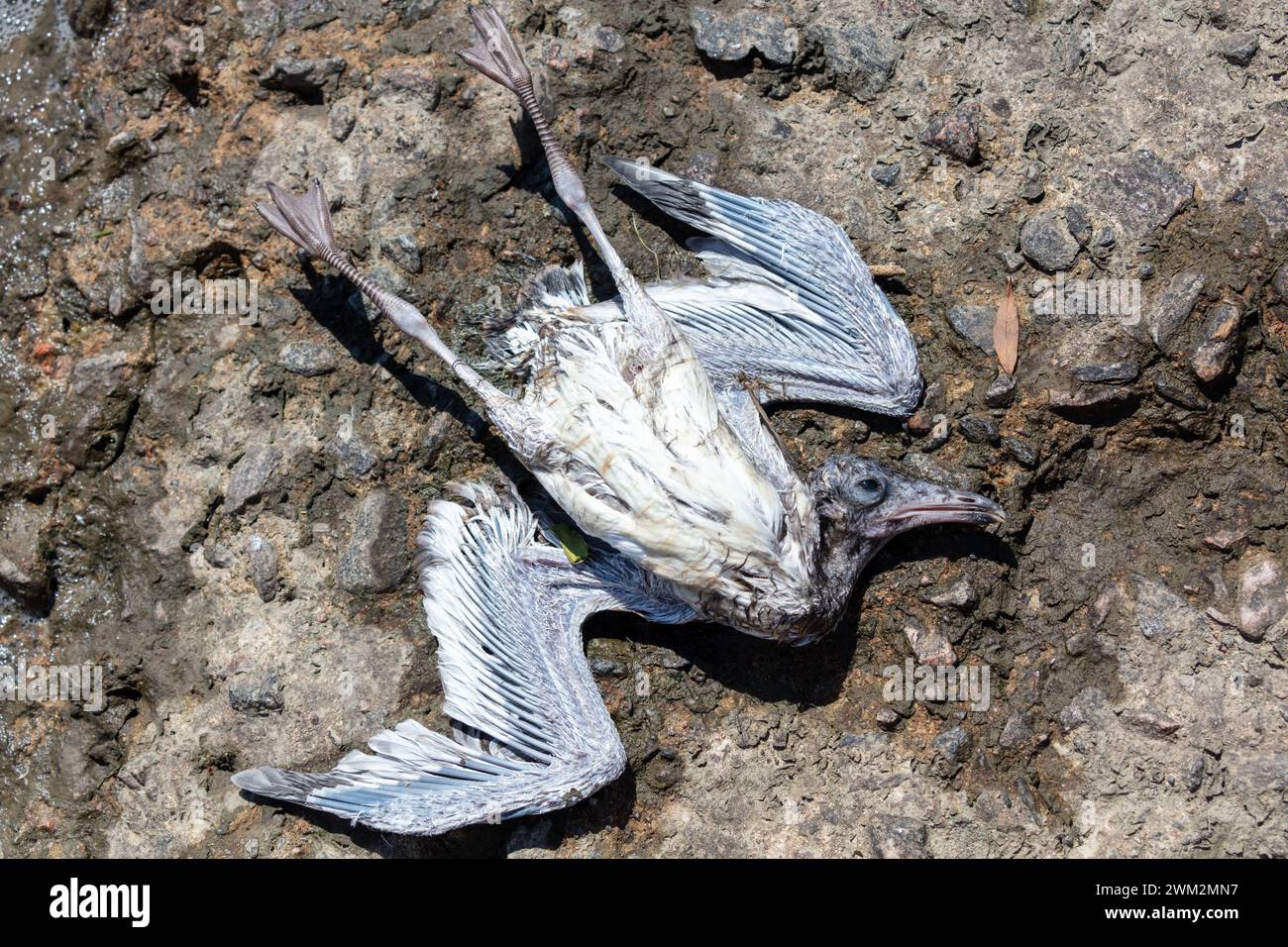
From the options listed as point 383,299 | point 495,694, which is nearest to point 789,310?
point 383,299

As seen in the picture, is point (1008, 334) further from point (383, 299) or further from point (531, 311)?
point (383, 299)

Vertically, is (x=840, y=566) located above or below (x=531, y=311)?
below

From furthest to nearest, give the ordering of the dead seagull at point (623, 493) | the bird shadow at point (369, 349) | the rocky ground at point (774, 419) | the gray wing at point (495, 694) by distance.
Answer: the bird shadow at point (369, 349) → the rocky ground at point (774, 419) → the gray wing at point (495, 694) → the dead seagull at point (623, 493)

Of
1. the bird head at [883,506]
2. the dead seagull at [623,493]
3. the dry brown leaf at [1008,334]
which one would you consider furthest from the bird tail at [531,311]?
the dry brown leaf at [1008,334]

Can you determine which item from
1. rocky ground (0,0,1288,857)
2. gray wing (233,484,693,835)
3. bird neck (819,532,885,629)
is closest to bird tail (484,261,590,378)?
rocky ground (0,0,1288,857)

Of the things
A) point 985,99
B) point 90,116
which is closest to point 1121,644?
point 985,99

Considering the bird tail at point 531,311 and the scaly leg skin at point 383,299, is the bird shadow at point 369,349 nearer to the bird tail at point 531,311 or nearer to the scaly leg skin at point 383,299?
the scaly leg skin at point 383,299

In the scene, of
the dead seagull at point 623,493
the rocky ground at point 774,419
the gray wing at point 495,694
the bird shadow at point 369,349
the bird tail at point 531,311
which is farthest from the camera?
the bird shadow at point 369,349
